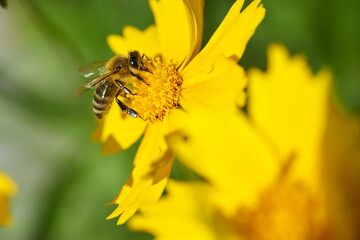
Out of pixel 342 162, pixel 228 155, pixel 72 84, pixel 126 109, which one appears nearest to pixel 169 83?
pixel 126 109

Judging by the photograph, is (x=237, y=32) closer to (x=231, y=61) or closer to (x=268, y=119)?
(x=231, y=61)

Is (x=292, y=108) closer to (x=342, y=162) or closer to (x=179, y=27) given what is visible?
(x=342, y=162)

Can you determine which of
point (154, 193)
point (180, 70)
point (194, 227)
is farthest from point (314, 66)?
point (194, 227)

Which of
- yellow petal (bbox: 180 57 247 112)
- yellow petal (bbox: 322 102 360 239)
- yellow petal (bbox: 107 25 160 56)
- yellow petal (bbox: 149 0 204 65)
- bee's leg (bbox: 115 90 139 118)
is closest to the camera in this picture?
yellow petal (bbox: 322 102 360 239)

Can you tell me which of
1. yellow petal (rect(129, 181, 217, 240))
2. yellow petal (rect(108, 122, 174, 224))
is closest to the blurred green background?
yellow petal (rect(108, 122, 174, 224))

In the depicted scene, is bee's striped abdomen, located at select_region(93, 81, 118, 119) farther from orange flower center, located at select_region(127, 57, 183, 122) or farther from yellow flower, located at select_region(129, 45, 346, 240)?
yellow flower, located at select_region(129, 45, 346, 240)

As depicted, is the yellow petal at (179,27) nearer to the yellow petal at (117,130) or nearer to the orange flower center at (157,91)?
the orange flower center at (157,91)
